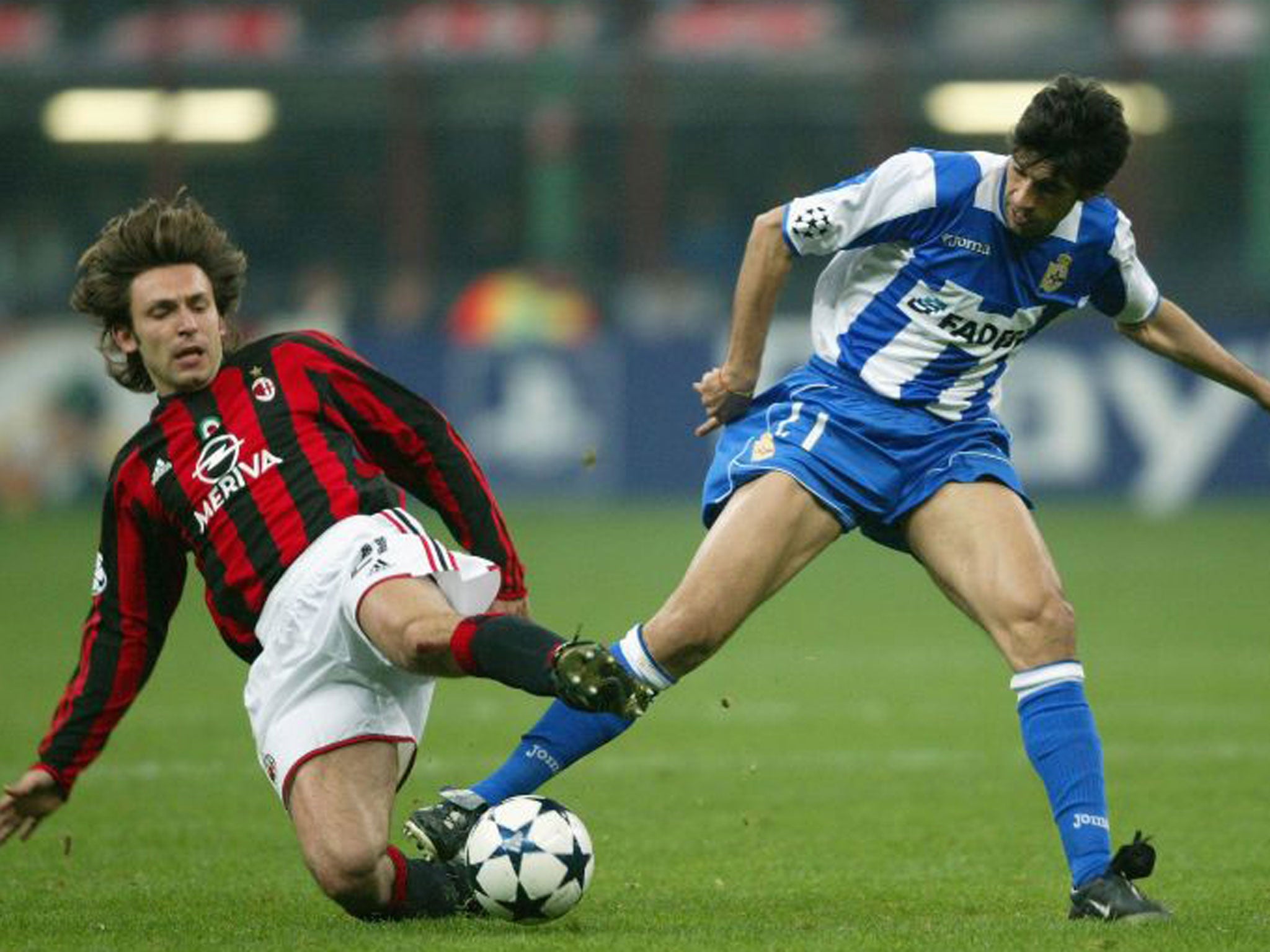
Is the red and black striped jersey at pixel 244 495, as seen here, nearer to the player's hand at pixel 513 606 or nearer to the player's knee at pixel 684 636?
the player's hand at pixel 513 606

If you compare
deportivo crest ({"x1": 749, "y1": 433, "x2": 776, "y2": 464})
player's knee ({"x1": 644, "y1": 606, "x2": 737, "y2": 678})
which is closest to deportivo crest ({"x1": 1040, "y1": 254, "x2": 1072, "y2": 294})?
deportivo crest ({"x1": 749, "y1": 433, "x2": 776, "y2": 464})

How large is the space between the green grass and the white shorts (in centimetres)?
45

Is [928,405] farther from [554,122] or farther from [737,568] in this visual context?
[554,122]

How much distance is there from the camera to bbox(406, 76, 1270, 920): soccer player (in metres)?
5.49

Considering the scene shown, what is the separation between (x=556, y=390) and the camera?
61.6ft

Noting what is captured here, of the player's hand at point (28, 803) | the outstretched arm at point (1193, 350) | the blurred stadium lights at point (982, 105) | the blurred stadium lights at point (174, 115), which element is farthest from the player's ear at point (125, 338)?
the blurred stadium lights at point (174, 115)

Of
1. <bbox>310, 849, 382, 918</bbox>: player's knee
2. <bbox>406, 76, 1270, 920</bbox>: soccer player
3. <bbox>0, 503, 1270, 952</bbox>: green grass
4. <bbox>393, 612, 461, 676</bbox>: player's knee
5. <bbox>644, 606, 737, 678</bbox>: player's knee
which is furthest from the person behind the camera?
<bbox>644, 606, 737, 678</bbox>: player's knee

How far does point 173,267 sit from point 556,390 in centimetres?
1314

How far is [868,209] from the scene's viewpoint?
18.8 ft

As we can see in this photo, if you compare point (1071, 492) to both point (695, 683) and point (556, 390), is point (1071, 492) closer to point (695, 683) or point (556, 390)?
point (556, 390)

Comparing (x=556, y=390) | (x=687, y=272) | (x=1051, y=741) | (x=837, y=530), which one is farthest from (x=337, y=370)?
(x=687, y=272)

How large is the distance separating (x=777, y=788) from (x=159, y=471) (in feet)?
9.69

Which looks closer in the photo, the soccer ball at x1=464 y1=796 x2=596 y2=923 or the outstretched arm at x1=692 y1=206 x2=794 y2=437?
the soccer ball at x1=464 y1=796 x2=596 y2=923

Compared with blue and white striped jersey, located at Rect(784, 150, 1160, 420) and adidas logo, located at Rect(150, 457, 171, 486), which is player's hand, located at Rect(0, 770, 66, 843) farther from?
blue and white striped jersey, located at Rect(784, 150, 1160, 420)
